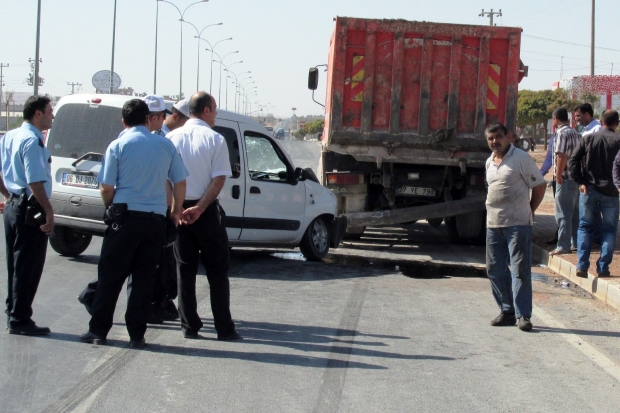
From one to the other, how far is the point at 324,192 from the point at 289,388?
6003 millimetres

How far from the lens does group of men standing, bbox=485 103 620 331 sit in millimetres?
7164

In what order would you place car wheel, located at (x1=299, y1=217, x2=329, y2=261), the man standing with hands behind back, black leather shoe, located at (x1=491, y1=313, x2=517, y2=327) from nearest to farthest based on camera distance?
1. the man standing with hands behind back
2. black leather shoe, located at (x1=491, y1=313, x2=517, y2=327)
3. car wheel, located at (x1=299, y1=217, x2=329, y2=261)

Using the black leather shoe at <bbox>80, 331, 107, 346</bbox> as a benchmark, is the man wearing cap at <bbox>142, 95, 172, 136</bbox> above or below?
above

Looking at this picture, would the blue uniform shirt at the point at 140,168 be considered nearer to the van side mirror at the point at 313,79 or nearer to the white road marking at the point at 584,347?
the white road marking at the point at 584,347

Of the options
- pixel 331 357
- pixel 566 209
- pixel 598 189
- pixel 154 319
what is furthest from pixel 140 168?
pixel 566 209

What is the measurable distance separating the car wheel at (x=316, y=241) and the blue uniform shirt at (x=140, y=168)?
4930mm

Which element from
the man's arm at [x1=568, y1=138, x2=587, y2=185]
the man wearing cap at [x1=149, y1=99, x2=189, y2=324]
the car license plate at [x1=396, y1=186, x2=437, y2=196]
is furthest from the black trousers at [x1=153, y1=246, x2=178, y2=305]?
the car license plate at [x1=396, y1=186, x2=437, y2=196]

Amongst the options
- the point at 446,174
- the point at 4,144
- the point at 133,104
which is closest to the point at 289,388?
the point at 133,104

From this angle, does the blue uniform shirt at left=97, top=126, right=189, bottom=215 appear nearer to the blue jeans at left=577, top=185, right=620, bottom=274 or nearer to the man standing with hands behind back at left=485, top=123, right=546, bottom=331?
the man standing with hands behind back at left=485, top=123, right=546, bottom=331

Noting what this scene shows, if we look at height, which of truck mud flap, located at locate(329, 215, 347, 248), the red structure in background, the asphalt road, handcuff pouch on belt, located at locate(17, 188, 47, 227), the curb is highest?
the red structure in background

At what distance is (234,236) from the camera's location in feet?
32.5

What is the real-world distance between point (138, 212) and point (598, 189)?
550 cm

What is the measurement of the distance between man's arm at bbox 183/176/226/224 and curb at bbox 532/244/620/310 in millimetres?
4501

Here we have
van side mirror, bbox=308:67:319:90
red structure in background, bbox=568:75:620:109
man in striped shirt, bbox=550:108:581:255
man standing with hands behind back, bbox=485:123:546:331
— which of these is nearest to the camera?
man standing with hands behind back, bbox=485:123:546:331
